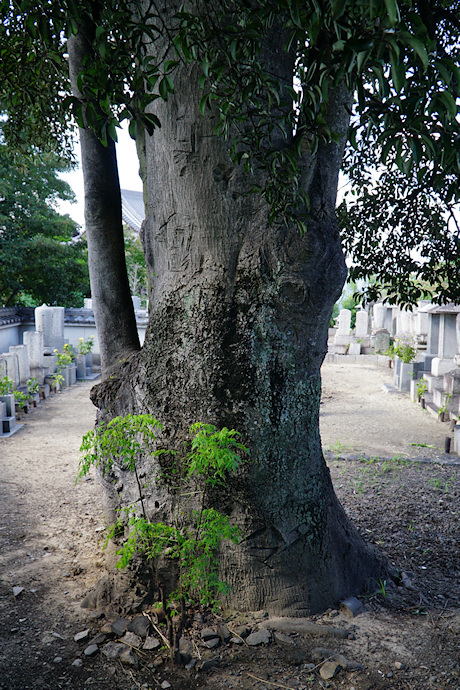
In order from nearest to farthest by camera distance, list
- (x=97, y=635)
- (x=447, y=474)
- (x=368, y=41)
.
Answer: (x=368, y=41), (x=97, y=635), (x=447, y=474)

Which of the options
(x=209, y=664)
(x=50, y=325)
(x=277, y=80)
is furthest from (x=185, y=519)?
(x=50, y=325)

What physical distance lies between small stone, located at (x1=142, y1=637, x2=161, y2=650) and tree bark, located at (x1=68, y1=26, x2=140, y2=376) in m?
1.53

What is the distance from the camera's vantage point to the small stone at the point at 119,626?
2443mm

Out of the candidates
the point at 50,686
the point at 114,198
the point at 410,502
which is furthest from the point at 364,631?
the point at 114,198

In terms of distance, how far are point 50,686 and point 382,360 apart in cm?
1235

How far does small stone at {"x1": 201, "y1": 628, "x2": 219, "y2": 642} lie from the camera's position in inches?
95.0

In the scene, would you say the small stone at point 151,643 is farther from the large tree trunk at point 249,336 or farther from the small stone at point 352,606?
the small stone at point 352,606

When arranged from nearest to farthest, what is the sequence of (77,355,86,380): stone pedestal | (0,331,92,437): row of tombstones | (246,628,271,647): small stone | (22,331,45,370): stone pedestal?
(246,628,271,647): small stone → (0,331,92,437): row of tombstones → (22,331,45,370): stone pedestal → (77,355,86,380): stone pedestal

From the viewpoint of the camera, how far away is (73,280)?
53.6ft

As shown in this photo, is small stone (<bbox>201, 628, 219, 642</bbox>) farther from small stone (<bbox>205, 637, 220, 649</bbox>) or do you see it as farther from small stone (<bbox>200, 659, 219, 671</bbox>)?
small stone (<bbox>200, 659, 219, 671</bbox>)

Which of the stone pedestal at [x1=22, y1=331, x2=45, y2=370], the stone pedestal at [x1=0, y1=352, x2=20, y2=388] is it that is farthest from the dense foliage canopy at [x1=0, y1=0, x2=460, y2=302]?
the stone pedestal at [x1=22, y1=331, x2=45, y2=370]

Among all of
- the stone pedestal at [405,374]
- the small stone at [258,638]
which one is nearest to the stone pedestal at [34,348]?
the stone pedestal at [405,374]

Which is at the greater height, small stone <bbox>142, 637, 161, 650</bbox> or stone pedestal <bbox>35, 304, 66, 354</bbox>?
stone pedestal <bbox>35, 304, 66, 354</bbox>

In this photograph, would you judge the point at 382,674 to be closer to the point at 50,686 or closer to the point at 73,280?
the point at 50,686
